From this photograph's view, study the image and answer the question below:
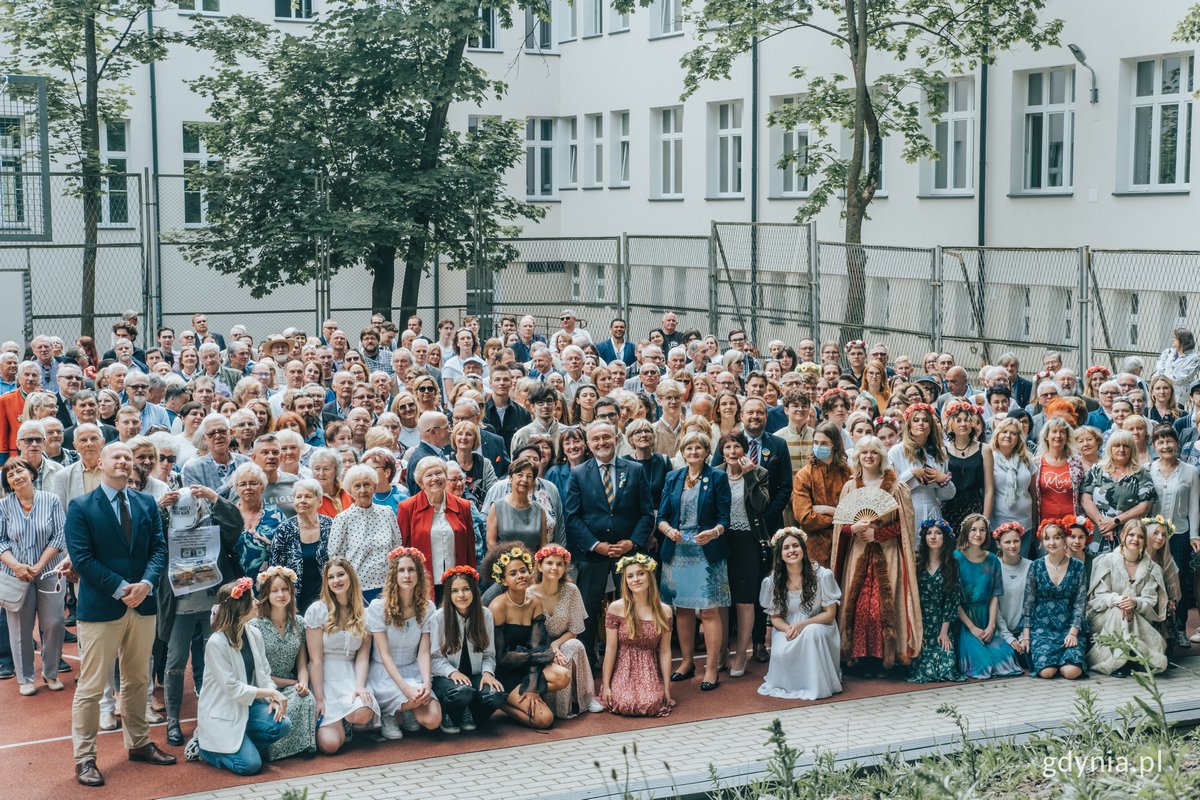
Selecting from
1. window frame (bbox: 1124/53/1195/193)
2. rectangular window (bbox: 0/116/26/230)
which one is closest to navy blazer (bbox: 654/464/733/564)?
rectangular window (bbox: 0/116/26/230)

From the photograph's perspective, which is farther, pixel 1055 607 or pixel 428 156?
pixel 428 156

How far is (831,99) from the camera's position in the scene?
25.5 m

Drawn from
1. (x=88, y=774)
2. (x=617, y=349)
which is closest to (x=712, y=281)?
(x=617, y=349)

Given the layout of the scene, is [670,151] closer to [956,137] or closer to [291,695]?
[956,137]

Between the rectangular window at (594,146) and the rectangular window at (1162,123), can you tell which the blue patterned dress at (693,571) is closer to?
the rectangular window at (1162,123)

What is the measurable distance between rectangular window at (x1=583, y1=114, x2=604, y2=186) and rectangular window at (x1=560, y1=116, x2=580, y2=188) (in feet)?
2.12

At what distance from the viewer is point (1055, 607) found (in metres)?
11.8

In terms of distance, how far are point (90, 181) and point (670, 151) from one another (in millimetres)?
14265

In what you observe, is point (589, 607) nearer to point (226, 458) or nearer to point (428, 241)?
point (226, 458)

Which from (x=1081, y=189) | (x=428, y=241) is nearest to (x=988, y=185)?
(x=1081, y=189)

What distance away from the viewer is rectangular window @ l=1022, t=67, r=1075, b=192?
83.6 ft

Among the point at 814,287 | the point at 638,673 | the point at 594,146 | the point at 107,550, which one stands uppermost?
the point at 594,146

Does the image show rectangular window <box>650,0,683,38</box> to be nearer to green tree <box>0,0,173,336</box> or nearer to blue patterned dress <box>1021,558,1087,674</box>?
green tree <box>0,0,173,336</box>

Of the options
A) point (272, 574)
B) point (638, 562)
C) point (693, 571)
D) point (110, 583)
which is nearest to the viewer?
point (110, 583)
